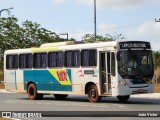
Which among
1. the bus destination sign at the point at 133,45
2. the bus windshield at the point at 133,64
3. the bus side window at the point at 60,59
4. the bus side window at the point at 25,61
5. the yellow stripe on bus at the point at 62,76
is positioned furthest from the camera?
the bus side window at the point at 25,61

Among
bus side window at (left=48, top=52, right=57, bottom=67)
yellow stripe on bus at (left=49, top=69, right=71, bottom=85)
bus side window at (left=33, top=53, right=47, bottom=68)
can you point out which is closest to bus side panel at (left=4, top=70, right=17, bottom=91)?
bus side window at (left=33, top=53, right=47, bottom=68)

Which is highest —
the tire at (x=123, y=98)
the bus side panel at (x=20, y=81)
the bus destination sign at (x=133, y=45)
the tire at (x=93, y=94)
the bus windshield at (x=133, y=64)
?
the bus destination sign at (x=133, y=45)

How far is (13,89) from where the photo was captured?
106 ft

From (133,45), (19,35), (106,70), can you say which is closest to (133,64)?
(133,45)

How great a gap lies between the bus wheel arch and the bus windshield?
1.77 meters

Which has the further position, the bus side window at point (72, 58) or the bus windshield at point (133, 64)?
the bus side window at point (72, 58)

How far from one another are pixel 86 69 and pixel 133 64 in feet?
8.85

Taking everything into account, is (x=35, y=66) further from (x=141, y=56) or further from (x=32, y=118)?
(x=32, y=118)

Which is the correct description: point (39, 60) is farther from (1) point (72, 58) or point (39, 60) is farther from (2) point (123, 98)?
(2) point (123, 98)

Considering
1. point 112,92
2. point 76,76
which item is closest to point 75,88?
point 76,76

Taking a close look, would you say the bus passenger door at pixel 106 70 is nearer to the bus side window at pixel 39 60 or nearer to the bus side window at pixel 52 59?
the bus side window at pixel 52 59

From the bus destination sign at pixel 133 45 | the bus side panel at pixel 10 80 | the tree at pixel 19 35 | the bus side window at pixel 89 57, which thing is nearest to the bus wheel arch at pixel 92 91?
the bus side window at pixel 89 57

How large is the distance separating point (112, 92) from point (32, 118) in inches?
319

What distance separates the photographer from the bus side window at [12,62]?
32084mm
